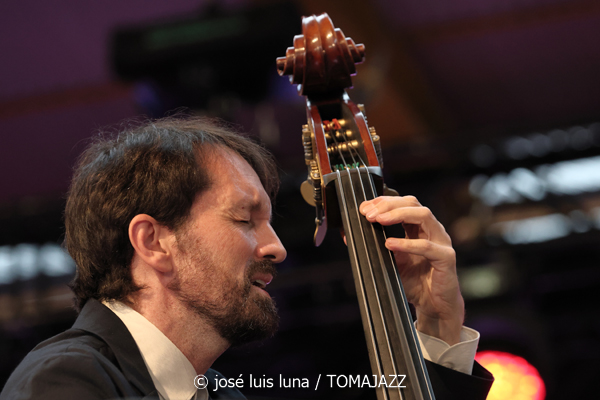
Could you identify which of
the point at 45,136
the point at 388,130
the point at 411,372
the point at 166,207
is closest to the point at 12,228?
the point at 45,136

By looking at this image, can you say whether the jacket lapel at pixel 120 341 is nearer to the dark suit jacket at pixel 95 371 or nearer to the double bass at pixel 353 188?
the dark suit jacket at pixel 95 371

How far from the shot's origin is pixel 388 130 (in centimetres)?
500

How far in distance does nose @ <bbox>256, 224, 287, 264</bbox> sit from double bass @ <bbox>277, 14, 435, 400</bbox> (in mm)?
158

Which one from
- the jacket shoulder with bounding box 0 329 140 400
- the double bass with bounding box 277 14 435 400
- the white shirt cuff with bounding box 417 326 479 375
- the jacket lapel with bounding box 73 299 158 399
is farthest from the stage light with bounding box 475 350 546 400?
the jacket shoulder with bounding box 0 329 140 400

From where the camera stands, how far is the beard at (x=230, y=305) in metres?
1.78

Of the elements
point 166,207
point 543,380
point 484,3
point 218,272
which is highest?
point 484,3

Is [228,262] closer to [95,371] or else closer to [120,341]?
[120,341]

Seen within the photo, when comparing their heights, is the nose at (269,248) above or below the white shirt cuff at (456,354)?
above

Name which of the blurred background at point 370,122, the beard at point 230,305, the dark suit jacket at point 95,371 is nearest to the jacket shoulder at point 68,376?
the dark suit jacket at point 95,371

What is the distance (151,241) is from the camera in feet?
6.12

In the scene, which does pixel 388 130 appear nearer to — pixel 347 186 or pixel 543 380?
pixel 543 380

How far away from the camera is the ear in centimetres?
183

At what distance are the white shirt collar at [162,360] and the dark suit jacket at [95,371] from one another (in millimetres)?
64

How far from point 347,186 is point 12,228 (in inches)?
172
